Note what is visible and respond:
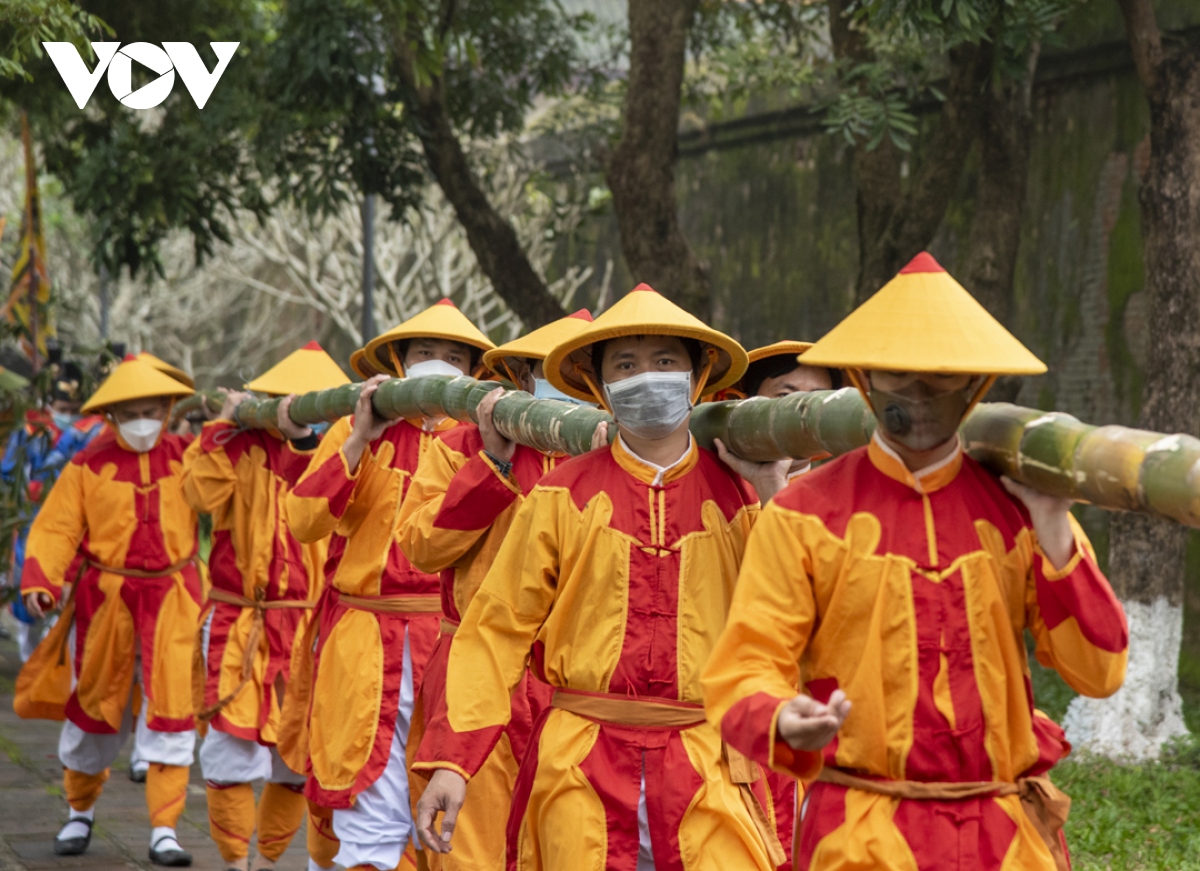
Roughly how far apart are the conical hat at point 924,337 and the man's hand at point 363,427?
2895mm

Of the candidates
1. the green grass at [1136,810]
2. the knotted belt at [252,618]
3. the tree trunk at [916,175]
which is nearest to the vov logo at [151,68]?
the knotted belt at [252,618]

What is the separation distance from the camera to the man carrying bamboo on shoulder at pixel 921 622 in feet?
9.90

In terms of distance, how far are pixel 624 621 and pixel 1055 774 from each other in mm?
5043

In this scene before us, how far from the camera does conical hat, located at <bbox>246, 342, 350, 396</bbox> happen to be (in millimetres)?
7281

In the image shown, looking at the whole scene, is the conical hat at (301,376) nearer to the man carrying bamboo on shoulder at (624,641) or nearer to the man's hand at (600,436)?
the man's hand at (600,436)

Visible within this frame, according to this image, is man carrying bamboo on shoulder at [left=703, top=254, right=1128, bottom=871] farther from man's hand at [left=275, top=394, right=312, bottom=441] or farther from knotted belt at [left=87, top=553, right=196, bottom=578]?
knotted belt at [left=87, top=553, right=196, bottom=578]

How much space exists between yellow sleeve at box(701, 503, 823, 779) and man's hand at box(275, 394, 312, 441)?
3.97 m

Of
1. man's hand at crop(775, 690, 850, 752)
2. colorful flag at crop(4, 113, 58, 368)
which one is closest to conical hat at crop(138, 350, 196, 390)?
colorful flag at crop(4, 113, 58, 368)

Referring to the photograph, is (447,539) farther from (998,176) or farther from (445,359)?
(998,176)

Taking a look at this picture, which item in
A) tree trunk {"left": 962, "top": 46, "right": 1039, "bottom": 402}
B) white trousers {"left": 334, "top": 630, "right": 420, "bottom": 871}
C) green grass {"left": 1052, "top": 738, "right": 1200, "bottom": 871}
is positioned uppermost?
tree trunk {"left": 962, "top": 46, "right": 1039, "bottom": 402}

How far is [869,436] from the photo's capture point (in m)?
3.37

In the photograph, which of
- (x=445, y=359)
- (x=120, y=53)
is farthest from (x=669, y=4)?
(x=445, y=359)

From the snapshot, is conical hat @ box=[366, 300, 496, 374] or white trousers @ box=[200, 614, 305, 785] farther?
white trousers @ box=[200, 614, 305, 785]

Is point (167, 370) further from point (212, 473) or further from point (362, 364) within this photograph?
point (362, 364)
